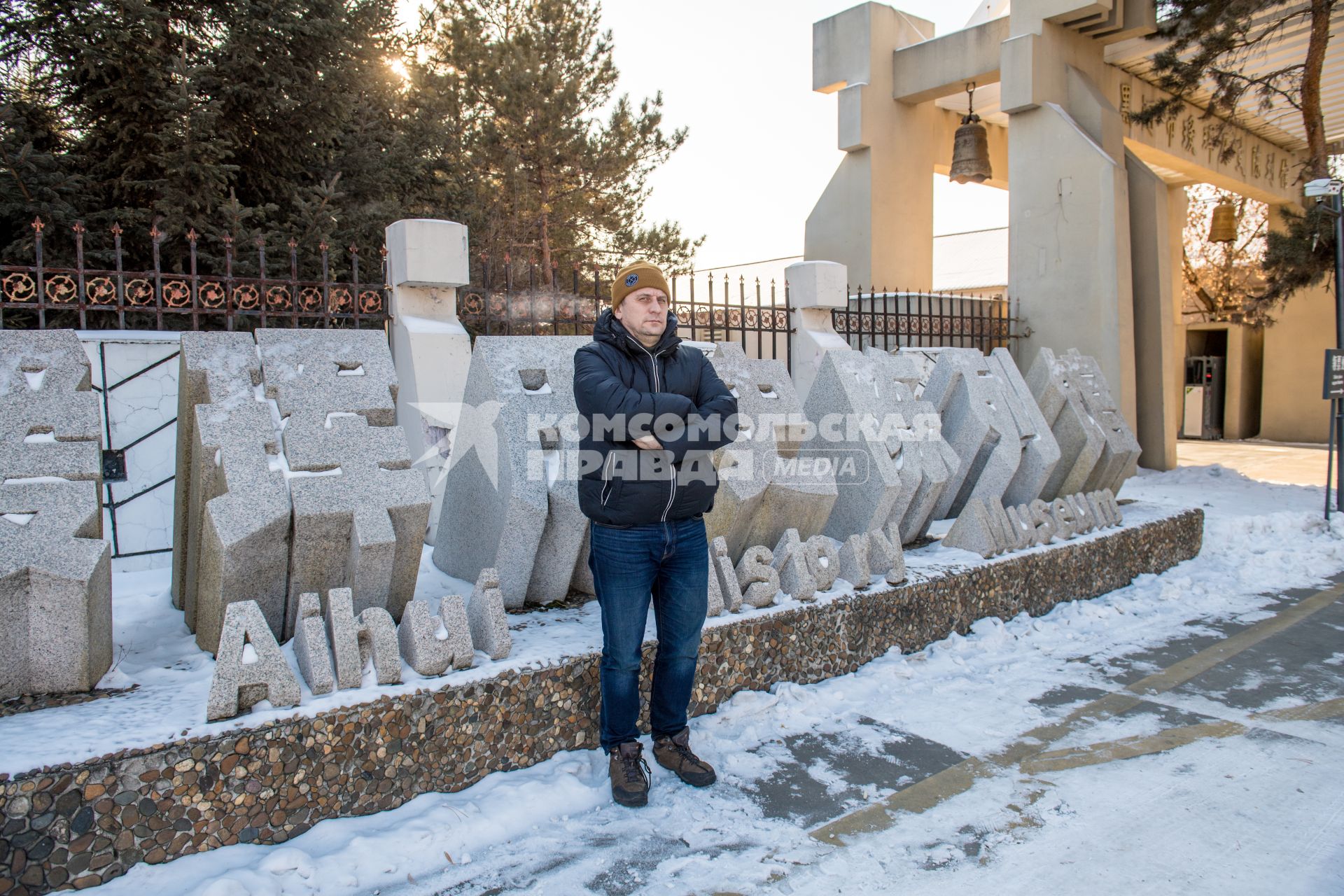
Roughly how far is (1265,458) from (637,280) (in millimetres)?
14635

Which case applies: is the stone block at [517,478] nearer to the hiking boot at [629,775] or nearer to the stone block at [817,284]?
the hiking boot at [629,775]

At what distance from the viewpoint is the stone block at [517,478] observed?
3.81 m

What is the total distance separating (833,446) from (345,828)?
341 centimetres

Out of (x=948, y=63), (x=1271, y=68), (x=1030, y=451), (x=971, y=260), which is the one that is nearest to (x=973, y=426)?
(x=1030, y=451)

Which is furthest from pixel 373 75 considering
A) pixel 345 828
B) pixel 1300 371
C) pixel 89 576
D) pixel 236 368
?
pixel 1300 371

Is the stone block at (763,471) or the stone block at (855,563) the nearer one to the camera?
the stone block at (763,471)

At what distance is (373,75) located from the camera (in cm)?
1058

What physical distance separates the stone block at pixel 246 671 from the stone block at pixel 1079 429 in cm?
549

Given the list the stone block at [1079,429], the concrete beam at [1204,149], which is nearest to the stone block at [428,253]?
the stone block at [1079,429]

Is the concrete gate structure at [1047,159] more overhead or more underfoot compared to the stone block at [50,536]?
more overhead

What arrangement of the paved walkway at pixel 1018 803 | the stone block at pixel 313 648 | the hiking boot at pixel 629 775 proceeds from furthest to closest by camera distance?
the hiking boot at pixel 629 775 < the stone block at pixel 313 648 < the paved walkway at pixel 1018 803

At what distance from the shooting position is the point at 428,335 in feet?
18.7

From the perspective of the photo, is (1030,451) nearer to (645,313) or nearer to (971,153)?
(645,313)

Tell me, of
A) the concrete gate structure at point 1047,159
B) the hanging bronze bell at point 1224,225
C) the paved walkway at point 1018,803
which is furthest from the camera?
the hanging bronze bell at point 1224,225
